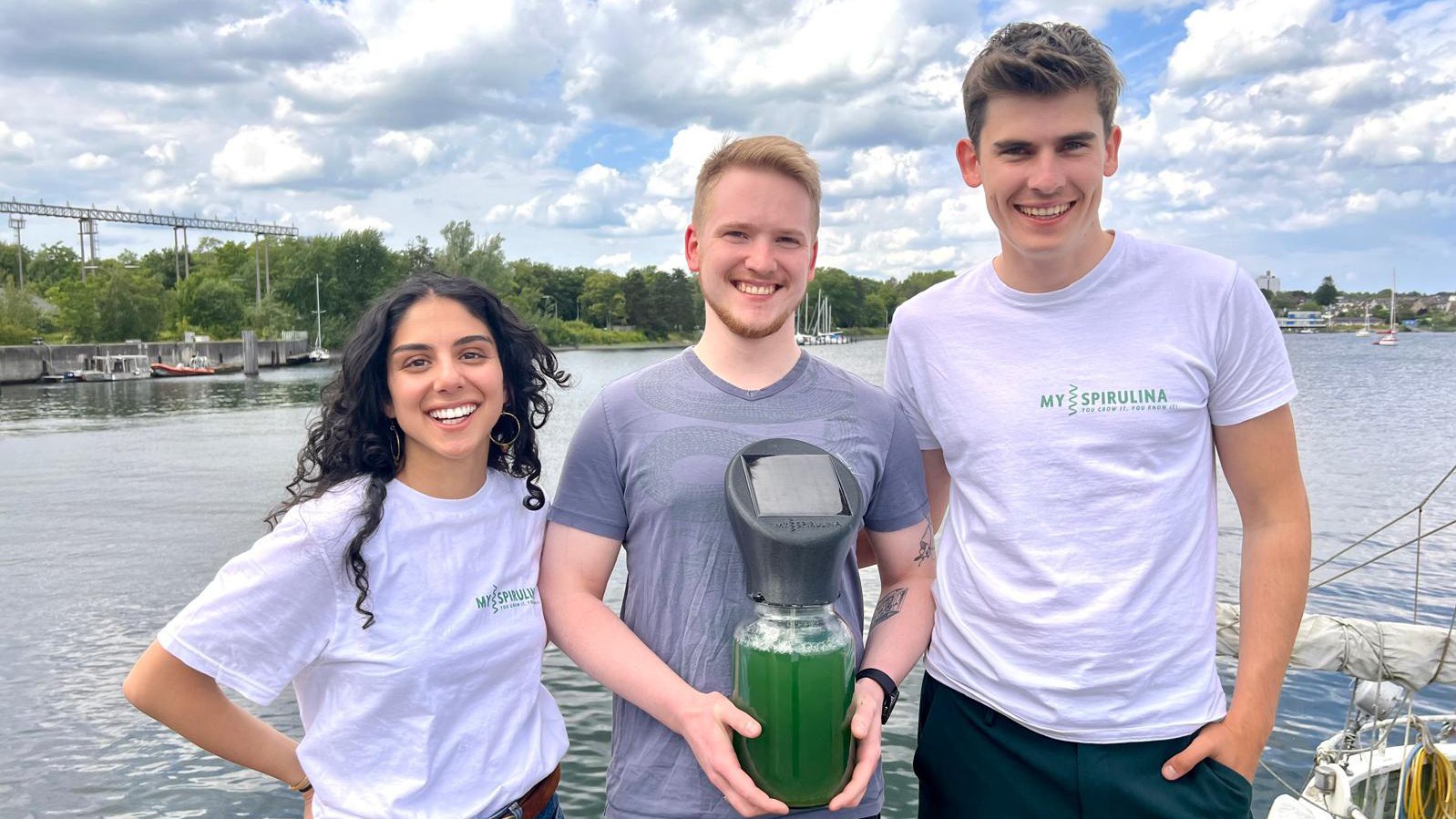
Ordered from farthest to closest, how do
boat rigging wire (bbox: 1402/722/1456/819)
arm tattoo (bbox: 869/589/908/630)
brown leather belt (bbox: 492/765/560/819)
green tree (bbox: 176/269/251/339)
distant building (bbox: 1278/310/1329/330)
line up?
distant building (bbox: 1278/310/1329/330), green tree (bbox: 176/269/251/339), boat rigging wire (bbox: 1402/722/1456/819), arm tattoo (bbox: 869/589/908/630), brown leather belt (bbox: 492/765/560/819)

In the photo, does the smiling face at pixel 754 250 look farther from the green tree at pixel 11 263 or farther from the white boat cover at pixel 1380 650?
the green tree at pixel 11 263

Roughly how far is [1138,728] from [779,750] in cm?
96

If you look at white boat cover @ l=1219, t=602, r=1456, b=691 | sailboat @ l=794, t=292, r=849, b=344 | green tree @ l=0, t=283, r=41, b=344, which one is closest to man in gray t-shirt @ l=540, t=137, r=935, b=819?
white boat cover @ l=1219, t=602, r=1456, b=691

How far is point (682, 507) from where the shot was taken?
232 centimetres

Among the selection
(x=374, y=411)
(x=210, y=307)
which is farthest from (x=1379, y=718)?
(x=210, y=307)

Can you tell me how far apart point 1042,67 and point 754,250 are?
0.83m

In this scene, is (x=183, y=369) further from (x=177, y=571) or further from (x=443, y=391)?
(x=443, y=391)

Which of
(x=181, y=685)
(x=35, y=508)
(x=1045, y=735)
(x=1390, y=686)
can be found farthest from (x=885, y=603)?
(x=35, y=508)

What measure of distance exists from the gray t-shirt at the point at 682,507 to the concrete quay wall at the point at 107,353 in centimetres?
6097

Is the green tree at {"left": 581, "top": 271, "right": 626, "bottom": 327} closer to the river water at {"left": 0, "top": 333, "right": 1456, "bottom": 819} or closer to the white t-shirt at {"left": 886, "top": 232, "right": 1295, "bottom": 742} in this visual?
the river water at {"left": 0, "top": 333, "right": 1456, "bottom": 819}

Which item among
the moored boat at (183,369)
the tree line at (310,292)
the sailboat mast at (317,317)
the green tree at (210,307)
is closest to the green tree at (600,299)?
the tree line at (310,292)

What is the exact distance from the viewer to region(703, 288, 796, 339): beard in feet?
7.82

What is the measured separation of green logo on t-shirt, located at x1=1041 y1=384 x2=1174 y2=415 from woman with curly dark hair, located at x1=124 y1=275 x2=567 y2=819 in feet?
4.46

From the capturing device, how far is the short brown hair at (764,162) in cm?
240
